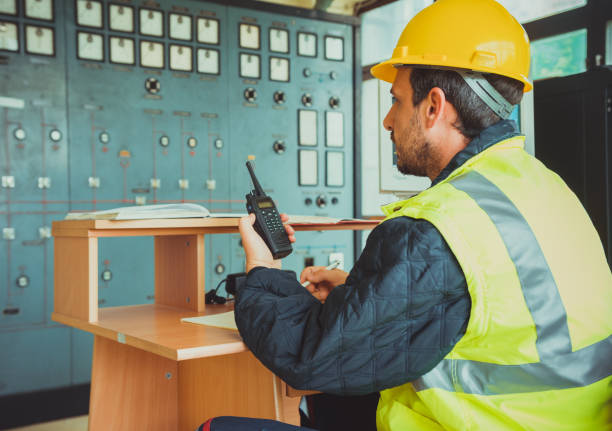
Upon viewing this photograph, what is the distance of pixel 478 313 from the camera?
89cm

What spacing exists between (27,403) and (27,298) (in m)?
0.52

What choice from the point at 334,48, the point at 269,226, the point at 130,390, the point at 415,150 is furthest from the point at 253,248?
the point at 334,48

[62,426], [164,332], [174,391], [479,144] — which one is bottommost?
[62,426]

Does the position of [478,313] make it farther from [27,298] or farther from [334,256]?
[334,256]

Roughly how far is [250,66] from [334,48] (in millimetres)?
645

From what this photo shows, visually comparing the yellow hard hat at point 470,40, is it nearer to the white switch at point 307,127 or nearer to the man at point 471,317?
the man at point 471,317

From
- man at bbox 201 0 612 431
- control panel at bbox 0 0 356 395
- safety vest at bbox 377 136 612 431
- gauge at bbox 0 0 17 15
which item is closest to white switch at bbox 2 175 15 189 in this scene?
control panel at bbox 0 0 356 395

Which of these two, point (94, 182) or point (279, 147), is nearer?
point (94, 182)

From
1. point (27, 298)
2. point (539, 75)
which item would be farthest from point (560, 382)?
point (27, 298)

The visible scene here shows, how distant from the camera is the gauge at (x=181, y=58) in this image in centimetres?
324

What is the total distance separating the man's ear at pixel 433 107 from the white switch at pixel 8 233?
240cm

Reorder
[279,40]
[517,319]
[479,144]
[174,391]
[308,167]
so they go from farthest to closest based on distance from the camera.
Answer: [308,167] < [279,40] < [174,391] < [479,144] < [517,319]

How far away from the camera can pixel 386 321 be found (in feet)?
2.94

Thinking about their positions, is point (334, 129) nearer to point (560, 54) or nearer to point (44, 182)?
point (560, 54)
